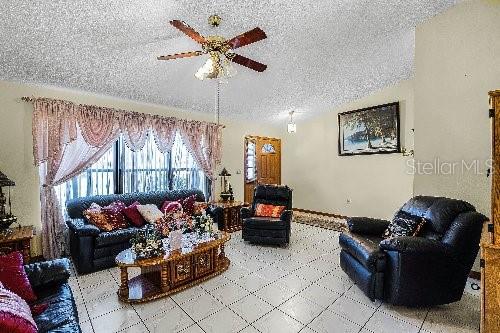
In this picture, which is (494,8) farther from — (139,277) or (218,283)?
(139,277)

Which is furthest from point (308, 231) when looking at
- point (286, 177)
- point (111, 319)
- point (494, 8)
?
point (494, 8)

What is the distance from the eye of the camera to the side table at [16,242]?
2.80m

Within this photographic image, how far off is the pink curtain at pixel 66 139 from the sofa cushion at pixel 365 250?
3.66 meters

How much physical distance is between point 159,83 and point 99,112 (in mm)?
1053

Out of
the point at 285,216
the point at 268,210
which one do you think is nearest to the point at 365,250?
the point at 285,216

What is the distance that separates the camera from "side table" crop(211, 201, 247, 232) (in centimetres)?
520

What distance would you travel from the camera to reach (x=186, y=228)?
332cm

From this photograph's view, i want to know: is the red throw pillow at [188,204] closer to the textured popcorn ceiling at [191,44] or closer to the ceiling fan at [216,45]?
the textured popcorn ceiling at [191,44]

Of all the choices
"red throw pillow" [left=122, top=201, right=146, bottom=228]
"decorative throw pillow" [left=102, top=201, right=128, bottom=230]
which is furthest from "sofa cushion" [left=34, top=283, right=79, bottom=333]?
"red throw pillow" [left=122, top=201, right=146, bottom=228]

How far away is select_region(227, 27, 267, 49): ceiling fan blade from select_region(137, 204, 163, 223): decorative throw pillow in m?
2.87

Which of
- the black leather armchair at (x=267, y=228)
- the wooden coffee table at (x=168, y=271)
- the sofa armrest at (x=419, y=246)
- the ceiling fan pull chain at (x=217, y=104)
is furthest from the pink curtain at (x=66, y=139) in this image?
the sofa armrest at (x=419, y=246)

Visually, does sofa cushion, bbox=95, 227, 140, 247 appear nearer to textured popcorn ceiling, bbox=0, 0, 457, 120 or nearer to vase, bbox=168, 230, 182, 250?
vase, bbox=168, 230, 182, 250

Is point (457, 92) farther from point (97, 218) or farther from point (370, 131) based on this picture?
point (97, 218)

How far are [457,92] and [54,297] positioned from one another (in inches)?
185
